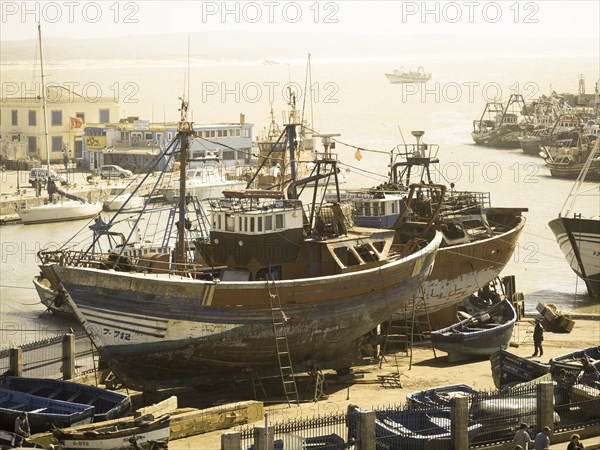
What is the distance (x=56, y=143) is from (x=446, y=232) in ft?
228

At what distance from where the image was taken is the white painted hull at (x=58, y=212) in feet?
273

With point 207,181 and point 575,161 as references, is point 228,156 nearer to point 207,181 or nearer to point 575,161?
point 207,181

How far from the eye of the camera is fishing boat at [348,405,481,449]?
30.8m

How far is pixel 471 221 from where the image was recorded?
2013 inches

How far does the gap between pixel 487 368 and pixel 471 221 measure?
35.1ft

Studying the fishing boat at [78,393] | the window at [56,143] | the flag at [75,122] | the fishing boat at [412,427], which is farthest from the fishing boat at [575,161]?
the fishing boat at [412,427]

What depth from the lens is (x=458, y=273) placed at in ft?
157

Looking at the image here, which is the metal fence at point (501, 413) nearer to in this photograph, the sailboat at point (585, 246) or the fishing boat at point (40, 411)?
the fishing boat at point (40, 411)

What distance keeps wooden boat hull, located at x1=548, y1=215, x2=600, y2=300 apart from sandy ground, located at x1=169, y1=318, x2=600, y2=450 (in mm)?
9159

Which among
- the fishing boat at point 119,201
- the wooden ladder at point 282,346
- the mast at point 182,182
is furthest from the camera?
the fishing boat at point 119,201

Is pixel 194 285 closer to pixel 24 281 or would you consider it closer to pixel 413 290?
pixel 413 290

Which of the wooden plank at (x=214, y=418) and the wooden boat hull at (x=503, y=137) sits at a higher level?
the wooden boat hull at (x=503, y=137)

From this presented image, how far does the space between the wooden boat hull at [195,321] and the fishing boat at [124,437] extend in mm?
5615

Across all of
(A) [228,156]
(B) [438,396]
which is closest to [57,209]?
(A) [228,156]
